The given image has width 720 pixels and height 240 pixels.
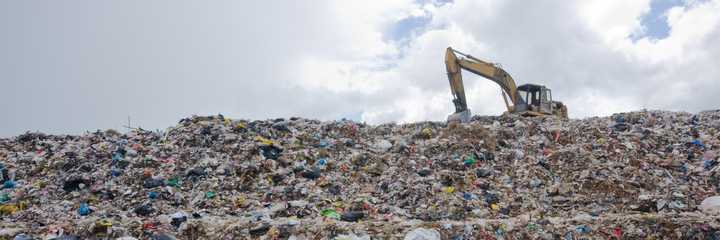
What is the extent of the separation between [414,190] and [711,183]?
14.9 ft

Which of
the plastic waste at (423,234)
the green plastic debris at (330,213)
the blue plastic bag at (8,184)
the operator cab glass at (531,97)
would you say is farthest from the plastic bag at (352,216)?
the operator cab glass at (531,97)

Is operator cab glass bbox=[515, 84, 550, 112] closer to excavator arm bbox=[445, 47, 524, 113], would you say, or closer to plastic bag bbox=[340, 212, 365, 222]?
excavator arm bbox=[445, 47, 524, 113]

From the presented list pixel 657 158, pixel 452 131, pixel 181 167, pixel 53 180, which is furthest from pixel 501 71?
pixel 53 180

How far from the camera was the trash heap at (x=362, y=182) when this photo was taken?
4207 mm

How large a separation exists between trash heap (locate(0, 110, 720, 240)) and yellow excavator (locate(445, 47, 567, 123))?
9.29 ft

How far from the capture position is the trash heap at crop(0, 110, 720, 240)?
4207mm

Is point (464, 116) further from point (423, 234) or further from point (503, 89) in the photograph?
point (423, 234)

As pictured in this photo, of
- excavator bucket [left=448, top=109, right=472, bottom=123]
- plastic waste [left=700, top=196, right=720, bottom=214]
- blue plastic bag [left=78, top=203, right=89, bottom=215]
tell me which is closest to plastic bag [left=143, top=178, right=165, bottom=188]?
blue plastic bag [left=78, top=203, right=89, bottom=215]

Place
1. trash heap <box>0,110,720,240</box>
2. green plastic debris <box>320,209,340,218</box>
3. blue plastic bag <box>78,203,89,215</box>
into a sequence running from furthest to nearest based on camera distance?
blue plastic bag <box>78,203,89,215</box>, green plastic debris <box>320,209,340,218</box>, trash heap <box>0,110,720,240</box>

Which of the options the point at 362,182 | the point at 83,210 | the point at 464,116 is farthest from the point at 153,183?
the point at 464,116

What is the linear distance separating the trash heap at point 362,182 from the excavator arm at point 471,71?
293 cm

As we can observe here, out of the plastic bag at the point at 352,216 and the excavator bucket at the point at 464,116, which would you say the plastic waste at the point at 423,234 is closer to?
the plastic bag at the point at 352,216

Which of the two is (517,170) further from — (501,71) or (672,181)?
(501,71)

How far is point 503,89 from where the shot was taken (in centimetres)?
1270
